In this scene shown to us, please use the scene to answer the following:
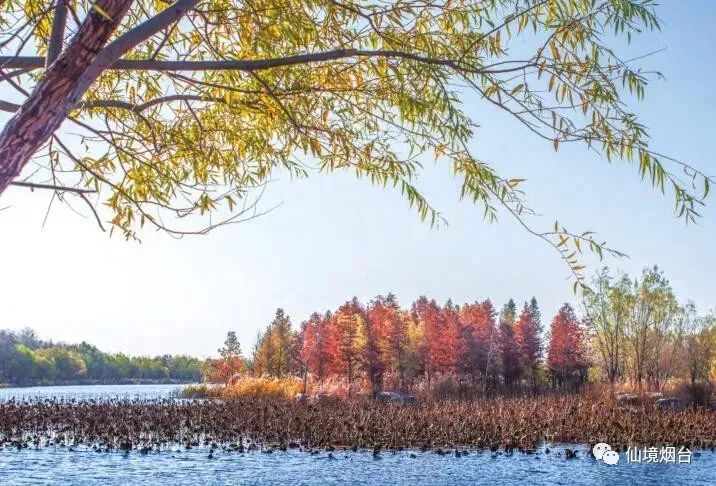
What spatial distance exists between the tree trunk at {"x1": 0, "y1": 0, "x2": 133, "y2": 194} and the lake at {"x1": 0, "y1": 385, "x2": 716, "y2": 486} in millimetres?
10876

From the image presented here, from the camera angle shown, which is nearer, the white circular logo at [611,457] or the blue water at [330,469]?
the blue water at [330,469]

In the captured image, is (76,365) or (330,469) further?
(76,365)

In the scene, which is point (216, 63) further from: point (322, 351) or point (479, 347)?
point (322, 351)

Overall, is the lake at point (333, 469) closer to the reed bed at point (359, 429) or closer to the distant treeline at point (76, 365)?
the reed bed at point (359, 429)

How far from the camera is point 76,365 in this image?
105 m

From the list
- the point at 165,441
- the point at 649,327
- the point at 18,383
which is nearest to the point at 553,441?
the point at 165,441

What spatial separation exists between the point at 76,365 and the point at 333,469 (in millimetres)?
101049

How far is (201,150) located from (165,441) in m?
14.2

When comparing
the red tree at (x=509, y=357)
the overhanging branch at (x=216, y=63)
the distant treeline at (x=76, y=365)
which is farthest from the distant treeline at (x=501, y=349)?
the distant treeline at (x=76, y=365)

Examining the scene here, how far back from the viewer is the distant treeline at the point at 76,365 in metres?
94.7

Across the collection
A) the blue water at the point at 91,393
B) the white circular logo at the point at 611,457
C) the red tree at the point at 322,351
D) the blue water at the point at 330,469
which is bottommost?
the blue water at the point at 91,393

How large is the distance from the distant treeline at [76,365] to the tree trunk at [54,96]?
99.2m

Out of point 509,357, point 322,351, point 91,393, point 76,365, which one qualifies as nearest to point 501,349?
point 509,357

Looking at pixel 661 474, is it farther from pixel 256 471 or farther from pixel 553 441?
pixel 256 471
